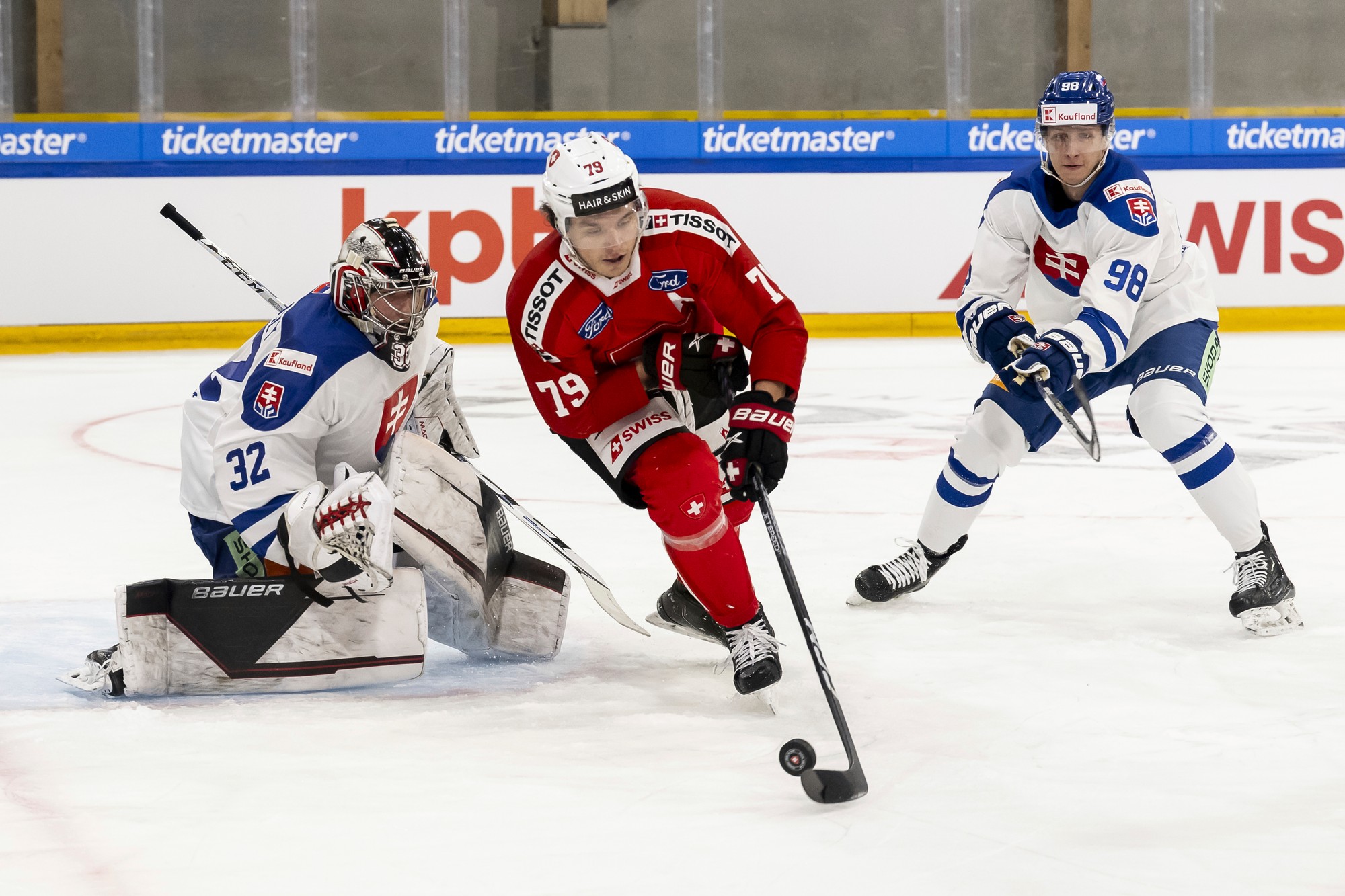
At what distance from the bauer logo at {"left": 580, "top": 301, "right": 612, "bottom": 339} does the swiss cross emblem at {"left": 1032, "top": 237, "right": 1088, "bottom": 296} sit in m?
1.01

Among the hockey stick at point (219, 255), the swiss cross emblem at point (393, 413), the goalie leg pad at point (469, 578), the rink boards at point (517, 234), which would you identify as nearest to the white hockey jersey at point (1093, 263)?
the goalie leg pad at point (469, 578)

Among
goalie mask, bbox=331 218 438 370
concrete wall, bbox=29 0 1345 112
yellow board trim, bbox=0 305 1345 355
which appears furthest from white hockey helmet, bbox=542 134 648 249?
concrete wall, bbox=29 0 1345 112

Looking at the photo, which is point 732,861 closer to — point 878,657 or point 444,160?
point 878,657

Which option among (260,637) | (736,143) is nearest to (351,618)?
(260,637)

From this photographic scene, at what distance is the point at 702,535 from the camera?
2365 millimetres

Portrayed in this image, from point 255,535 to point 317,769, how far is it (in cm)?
47

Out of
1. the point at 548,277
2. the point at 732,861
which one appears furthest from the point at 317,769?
the point at 548,277

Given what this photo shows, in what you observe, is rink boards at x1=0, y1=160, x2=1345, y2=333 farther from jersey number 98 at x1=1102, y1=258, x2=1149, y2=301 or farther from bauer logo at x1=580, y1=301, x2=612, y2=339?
bauer logo at x1=580, y1=301, x2=612, y2=339

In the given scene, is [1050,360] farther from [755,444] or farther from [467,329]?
[467,329]

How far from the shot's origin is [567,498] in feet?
13.4

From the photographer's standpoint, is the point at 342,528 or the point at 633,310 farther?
the point at 633,310

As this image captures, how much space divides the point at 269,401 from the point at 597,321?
1.82 ft

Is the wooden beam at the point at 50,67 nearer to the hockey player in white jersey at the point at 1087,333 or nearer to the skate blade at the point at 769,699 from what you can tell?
the hockey player in white jersey at the point at 1087,333

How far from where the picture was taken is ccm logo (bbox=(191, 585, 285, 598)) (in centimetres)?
231
